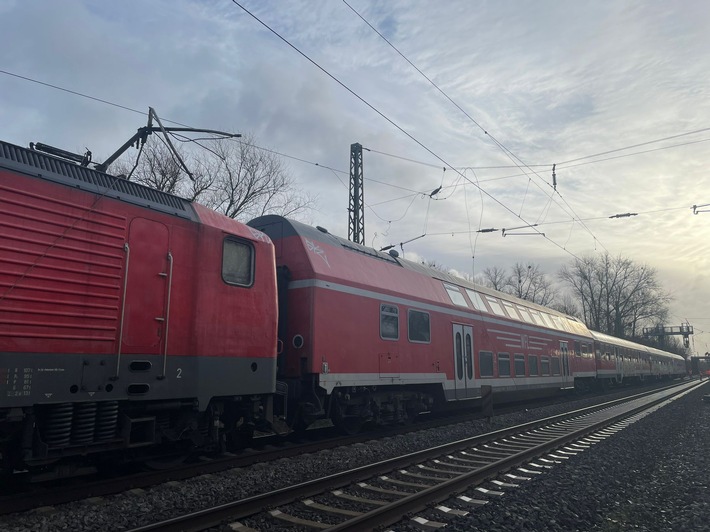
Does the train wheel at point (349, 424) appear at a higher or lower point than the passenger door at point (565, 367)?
lower

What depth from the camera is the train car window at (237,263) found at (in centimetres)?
771

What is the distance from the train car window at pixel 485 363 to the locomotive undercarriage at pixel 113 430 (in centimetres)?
877

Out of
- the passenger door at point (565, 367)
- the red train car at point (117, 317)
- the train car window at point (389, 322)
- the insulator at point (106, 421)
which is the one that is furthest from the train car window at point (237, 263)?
the passenger door at point (565, 367)

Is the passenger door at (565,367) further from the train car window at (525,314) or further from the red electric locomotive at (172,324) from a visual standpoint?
the red electric locomotive at (172,324)

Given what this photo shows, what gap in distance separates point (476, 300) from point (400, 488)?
1008cm

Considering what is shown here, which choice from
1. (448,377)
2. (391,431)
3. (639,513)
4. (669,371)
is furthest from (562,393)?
(669,371)

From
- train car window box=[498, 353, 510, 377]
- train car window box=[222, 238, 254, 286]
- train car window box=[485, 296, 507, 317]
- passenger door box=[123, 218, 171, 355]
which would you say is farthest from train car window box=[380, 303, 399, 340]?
train car window box=[485, 296, 507, 317]

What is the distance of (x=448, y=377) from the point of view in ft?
44.1

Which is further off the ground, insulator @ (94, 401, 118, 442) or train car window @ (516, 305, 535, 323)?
train car window @ (516, 305, 535, 323)

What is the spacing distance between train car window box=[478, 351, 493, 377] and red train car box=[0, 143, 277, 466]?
29.1ft

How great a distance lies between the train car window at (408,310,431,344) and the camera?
12.2m

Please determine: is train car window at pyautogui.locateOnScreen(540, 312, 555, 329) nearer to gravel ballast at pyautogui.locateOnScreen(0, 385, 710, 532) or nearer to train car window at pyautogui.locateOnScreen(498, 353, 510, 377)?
train car window at pyautogui.locateOnScreen(498, 353, 510, 377)

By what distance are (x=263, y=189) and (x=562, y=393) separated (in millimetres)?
18855

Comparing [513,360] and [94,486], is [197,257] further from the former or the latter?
[513,360]
